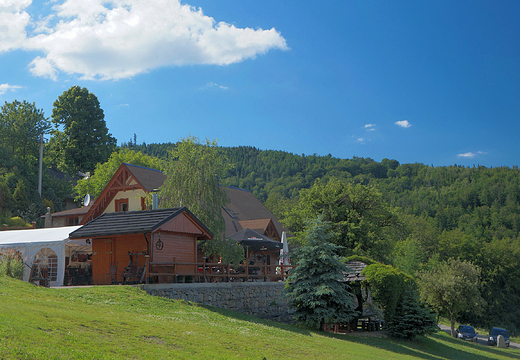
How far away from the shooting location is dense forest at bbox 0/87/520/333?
3691 cm

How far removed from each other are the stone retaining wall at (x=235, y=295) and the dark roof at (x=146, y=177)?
12.3 meters

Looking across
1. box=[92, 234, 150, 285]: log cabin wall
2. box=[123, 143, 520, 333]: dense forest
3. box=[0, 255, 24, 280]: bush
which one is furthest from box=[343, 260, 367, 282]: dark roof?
box=[0, 255, 24, 280]: bush

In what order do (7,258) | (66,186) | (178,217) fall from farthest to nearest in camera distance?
(66,186), (178,217), (7,258)

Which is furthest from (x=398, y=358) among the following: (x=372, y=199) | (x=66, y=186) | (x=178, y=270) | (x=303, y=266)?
(x=66, y=186)

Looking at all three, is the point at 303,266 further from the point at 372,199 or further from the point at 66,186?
the point at 66,186

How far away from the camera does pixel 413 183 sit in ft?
423

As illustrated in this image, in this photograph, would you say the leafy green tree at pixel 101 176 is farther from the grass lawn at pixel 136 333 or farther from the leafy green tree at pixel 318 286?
the grass lawn at pixel 136 333

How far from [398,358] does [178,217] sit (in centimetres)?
1150

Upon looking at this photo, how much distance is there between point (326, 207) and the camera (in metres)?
36.8

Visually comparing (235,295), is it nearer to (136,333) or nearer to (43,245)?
(43,245)

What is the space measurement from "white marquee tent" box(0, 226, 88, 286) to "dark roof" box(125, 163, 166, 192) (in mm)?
7599

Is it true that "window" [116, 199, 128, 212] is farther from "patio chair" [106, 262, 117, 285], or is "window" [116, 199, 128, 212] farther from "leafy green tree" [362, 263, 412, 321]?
"leafy green tree" [362, 263, 412, 321]

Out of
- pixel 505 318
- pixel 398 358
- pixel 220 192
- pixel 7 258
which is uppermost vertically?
pixel 220 192

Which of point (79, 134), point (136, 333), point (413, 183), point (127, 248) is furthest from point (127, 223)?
point (413, 183)
